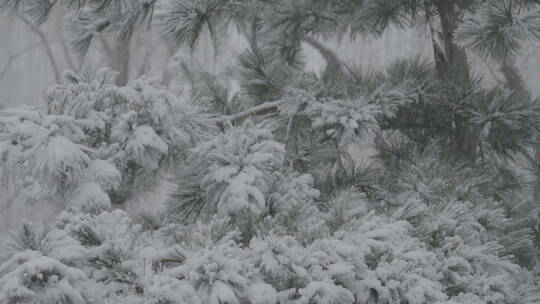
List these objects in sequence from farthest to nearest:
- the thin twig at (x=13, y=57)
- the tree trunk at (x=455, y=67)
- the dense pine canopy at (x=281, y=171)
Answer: the thin twig at (x=13, y=57), the tree trunk at (x=455, y=67), the dense pine canopy at (x=281, y=171)

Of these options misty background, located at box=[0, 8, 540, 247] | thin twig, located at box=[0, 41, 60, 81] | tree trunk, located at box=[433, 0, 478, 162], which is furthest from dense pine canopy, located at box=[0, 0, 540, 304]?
thin twig, located at box=[0, 41, 60, 81]

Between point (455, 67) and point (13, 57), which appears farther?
point (13, 57)

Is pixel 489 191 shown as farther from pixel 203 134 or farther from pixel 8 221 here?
pixel 8 221

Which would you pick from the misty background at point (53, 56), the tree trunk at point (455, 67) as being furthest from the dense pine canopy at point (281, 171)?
the misty background at point (53, 56)

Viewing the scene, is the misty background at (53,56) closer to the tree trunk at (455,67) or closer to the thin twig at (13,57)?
the thin twig at (13,57)

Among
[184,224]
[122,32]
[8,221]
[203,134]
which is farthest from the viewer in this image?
[8,221]

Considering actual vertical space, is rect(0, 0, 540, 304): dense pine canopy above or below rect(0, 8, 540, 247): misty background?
below

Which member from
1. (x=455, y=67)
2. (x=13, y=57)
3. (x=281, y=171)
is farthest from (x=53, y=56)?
(x=281, y=171)

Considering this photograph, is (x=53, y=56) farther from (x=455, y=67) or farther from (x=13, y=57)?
(x=455, y=67)

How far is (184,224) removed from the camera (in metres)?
1.46

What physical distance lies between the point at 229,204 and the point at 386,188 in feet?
2.13

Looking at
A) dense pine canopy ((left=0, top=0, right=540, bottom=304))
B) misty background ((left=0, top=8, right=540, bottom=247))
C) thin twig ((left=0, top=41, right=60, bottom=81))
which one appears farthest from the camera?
thin twig ((left=0, top=41, right=60, bottom=81))

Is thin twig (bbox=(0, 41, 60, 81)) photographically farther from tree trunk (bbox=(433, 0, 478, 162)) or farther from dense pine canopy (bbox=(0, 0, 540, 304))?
tree trunk (bbox=(433, 0, 478, 162))

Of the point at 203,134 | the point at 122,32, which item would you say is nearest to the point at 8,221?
the point at 122,32
